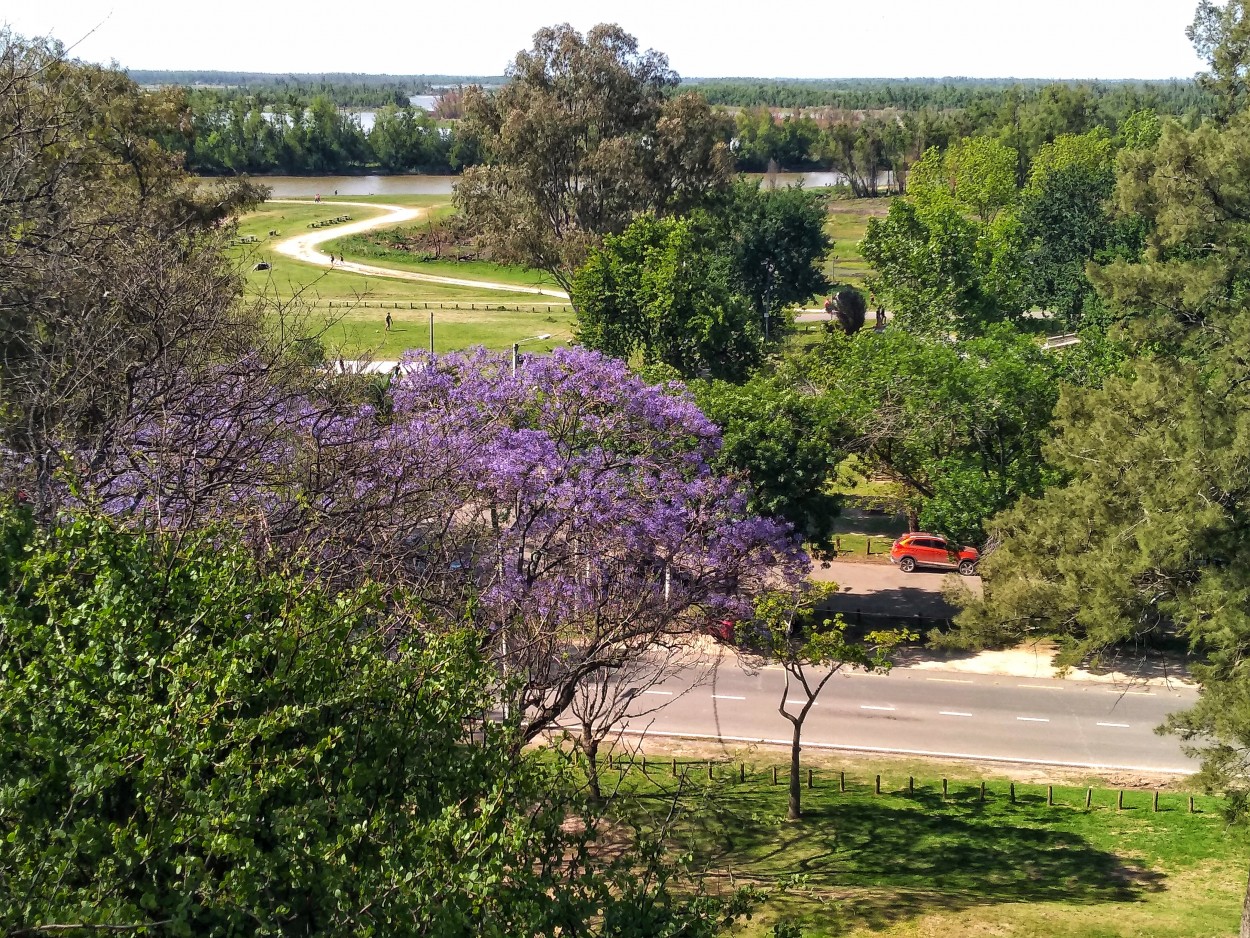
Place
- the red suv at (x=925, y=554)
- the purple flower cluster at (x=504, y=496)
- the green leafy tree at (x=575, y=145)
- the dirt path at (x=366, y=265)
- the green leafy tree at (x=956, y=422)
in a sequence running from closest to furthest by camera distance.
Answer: the purple flower cluster at (x=504, y=496)
the green leafy tree at (x=956, y=422)
the red suv at (x=925, y=554)
the green leafy tree at (x=575, y=145)
the dirt path at (x=366, y=265)

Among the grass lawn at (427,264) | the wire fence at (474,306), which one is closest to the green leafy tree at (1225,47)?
the wire fence at (474,306)

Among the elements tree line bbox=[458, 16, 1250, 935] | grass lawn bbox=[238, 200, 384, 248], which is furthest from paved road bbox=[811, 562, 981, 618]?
grass lawn bbox=[238, 200, 384, 248]

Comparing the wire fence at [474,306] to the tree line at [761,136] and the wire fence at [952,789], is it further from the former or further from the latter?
the wire fence at [952,789]

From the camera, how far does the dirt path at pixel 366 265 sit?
7017 centimetres

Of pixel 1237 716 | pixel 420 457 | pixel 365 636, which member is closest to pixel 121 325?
pixel 420 457

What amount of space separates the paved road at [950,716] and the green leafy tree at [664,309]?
11696 mm

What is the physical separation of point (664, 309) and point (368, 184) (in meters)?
90.6

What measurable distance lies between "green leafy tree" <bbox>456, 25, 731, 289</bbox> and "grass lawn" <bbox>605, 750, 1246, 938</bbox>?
1063 inches

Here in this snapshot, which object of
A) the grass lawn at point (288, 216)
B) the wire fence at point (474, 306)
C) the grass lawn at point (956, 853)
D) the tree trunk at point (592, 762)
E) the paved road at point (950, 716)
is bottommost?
the paved road at point (950, 716)

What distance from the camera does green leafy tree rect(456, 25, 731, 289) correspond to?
42781 mm

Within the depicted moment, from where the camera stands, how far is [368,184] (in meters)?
116

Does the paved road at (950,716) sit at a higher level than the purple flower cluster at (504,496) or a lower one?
lower

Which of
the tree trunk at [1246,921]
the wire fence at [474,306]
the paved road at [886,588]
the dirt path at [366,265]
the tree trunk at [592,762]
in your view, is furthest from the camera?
the dirt path at [366,265]

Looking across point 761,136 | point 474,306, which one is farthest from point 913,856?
point 761,136
